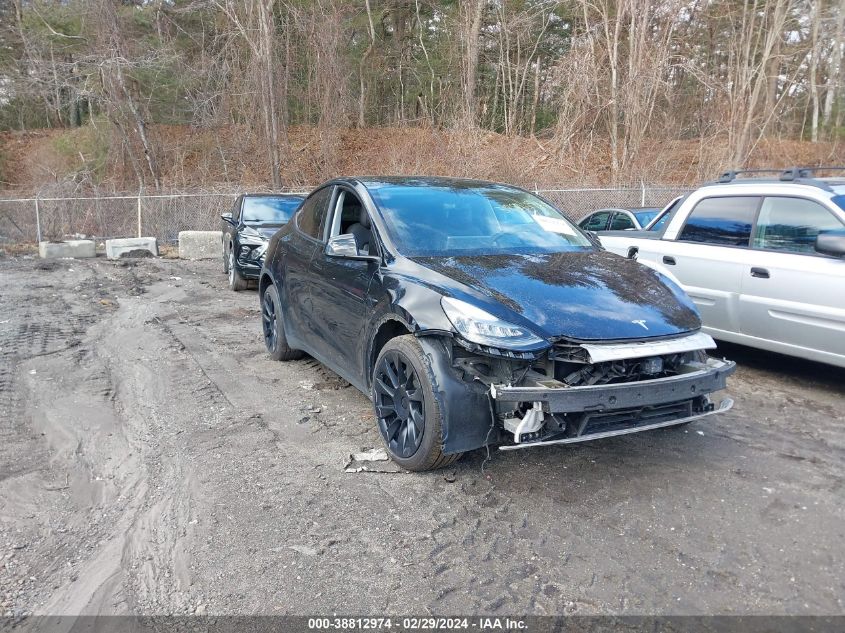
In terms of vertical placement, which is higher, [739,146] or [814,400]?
[739,146]

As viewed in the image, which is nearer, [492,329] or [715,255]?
[492,329]

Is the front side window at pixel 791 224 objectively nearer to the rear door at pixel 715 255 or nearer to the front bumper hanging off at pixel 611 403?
the rear door at pixel 715 255

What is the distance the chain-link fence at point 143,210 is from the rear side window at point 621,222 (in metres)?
5.68

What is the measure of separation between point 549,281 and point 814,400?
3.02 meters

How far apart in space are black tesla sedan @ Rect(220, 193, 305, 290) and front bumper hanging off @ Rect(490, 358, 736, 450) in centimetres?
806

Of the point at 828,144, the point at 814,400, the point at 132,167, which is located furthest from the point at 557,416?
the point at 828,144

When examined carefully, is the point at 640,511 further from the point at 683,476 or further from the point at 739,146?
the point at 739,146

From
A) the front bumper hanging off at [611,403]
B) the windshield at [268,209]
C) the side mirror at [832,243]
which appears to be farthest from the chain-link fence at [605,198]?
the front bumper hanging off at [611,403]

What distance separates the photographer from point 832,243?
493 centimetres

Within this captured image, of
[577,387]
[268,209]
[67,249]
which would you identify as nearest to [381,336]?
[577,387]

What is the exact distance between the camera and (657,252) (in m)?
6.83

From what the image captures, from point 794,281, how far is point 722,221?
3.63 ft

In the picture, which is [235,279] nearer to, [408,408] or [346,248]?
[346,248]

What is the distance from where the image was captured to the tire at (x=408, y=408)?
3.53 metres
